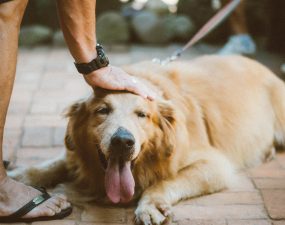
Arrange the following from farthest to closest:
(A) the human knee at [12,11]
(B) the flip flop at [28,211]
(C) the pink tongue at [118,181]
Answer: (C) the pink tongue at [118,181]
(B) the flip flop at [28,211]
(A) the human knee at [12,11]

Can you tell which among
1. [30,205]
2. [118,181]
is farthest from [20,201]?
[118,181]

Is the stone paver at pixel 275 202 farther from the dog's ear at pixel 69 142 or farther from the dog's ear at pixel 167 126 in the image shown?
the dog's ear at pixel 69 142

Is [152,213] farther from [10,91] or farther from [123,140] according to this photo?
[10,91]

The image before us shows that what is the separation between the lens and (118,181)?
8.83ft

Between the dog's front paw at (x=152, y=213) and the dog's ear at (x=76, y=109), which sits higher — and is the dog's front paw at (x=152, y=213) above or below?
below

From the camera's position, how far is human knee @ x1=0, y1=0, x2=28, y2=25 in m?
2.37

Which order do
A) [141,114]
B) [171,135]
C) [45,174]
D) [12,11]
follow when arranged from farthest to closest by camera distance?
1. [45,174]
2. [171,135]
3. [141,114]
4. [12,11]

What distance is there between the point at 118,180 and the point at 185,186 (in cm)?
44

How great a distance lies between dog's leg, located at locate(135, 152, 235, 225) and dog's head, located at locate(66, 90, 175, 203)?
140mm

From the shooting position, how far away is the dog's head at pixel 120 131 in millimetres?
2627

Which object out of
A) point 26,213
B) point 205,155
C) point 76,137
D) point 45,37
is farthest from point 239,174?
point 45,37

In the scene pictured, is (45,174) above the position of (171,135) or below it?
below

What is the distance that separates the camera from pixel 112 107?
2.76m

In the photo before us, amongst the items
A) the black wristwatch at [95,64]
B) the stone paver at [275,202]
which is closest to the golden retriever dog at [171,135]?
the black wristwatch at [95,64]
